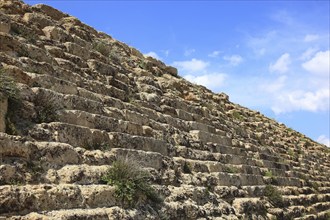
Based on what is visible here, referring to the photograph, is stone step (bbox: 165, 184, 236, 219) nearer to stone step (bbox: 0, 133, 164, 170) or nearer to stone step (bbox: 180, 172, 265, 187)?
stone step (bbox: 180, 172, 265, 187)

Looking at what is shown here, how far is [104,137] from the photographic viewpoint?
516cm

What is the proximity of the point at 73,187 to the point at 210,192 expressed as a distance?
3.11 meters

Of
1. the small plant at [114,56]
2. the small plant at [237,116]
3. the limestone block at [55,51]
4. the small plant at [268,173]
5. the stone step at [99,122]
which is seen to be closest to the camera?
the stone step at [99,122]

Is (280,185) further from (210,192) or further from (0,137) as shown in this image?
(0,137)

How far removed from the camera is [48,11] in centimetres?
722

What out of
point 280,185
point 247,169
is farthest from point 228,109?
point 247,169

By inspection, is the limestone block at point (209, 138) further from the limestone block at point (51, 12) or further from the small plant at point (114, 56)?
the limestone block at point (51, 12)

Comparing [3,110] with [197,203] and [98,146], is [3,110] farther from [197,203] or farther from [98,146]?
[197,203]

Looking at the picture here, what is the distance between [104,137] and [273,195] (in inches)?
198

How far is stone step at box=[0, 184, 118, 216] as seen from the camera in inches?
135

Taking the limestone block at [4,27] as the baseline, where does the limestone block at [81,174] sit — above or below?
below

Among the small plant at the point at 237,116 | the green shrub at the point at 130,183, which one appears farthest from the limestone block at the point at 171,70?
the green shrub at the point at 130,183

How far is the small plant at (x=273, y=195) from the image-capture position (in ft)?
28.9

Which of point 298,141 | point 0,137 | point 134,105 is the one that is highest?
point 298,141
